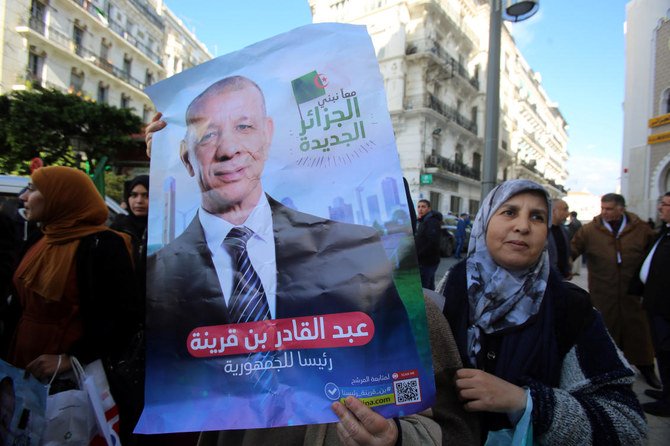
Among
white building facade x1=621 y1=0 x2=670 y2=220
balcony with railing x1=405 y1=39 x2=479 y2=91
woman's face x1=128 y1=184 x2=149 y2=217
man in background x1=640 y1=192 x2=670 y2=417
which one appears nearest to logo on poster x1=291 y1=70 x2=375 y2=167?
woman's face x1=128 y1=184 x2=149 y2=217

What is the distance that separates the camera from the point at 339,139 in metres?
0.80

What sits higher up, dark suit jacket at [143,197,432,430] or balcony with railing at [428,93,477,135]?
balcony with railing at [428,93,477,135]

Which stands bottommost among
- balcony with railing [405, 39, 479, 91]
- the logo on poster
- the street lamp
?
the logo on poster

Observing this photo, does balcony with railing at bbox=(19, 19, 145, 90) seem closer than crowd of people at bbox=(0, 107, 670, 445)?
No

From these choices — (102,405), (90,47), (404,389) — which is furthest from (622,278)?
(90,47)

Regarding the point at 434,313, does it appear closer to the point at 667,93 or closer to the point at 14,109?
the point at 14,109

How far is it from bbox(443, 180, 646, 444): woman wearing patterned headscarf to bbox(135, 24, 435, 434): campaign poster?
17.7 inches

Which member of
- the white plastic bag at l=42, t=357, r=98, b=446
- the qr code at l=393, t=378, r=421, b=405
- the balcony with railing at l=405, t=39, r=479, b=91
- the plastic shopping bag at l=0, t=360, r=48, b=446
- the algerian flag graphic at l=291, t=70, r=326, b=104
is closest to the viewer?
the qr code at l=393, t=378, r=421, b=405

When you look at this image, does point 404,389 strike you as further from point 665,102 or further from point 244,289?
point 665,102

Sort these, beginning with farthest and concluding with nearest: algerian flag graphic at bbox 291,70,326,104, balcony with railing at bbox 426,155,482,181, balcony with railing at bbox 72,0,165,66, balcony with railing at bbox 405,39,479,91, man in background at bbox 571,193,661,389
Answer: balcony with railing at bbox 426,155,482,181 < balcony with railing at bbox 405,39,479,91 < balcony with railing at bbox 72,0,165,66 < man in background at bbox 571,193,661,389 < algerian flag graphic at bbox 291,70,326,104

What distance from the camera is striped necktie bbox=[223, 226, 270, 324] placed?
2.64 feet

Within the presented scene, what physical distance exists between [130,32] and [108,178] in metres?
18.4

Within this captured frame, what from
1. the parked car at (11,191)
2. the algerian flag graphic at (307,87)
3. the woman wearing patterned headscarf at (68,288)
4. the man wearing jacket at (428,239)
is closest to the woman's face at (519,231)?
the algerian flag graphic at (307,87)

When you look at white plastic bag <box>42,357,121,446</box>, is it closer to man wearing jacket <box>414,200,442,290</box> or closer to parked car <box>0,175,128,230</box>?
parked car <box>0,175,128,230</box>
